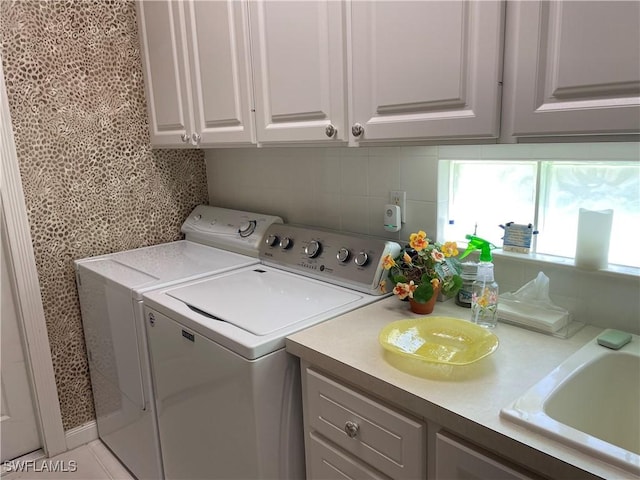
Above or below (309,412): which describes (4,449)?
below

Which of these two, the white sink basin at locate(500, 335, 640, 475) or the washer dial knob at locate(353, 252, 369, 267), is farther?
the washer dial knob at locate(353, 252, 369, 267)

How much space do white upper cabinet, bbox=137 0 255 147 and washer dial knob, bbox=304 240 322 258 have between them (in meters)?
0.46

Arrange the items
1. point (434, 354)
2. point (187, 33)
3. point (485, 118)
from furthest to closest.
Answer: point (187, 33) < point (434, 354) < point (485, 118)

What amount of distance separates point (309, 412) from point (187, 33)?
1.53 meters

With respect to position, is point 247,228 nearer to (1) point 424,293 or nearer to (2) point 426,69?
(1) point 424,293

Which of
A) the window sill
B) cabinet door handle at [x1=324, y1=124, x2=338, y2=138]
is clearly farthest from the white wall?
cabinet door handle at [x1=324, y1=124, x2=338, y2=138]

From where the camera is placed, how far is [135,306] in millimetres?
1769

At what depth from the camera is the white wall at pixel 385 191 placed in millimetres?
1330

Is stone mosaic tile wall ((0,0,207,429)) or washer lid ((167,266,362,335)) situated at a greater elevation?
stone mosaic tile wall ((0,0,207,429))

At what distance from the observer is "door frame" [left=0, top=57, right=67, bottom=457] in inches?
79.0

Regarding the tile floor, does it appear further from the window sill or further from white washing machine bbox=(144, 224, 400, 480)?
the window sill

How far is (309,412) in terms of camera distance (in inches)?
53.9

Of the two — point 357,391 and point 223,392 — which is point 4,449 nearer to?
point 223,392

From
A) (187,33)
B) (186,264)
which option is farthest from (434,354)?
(187,33)
